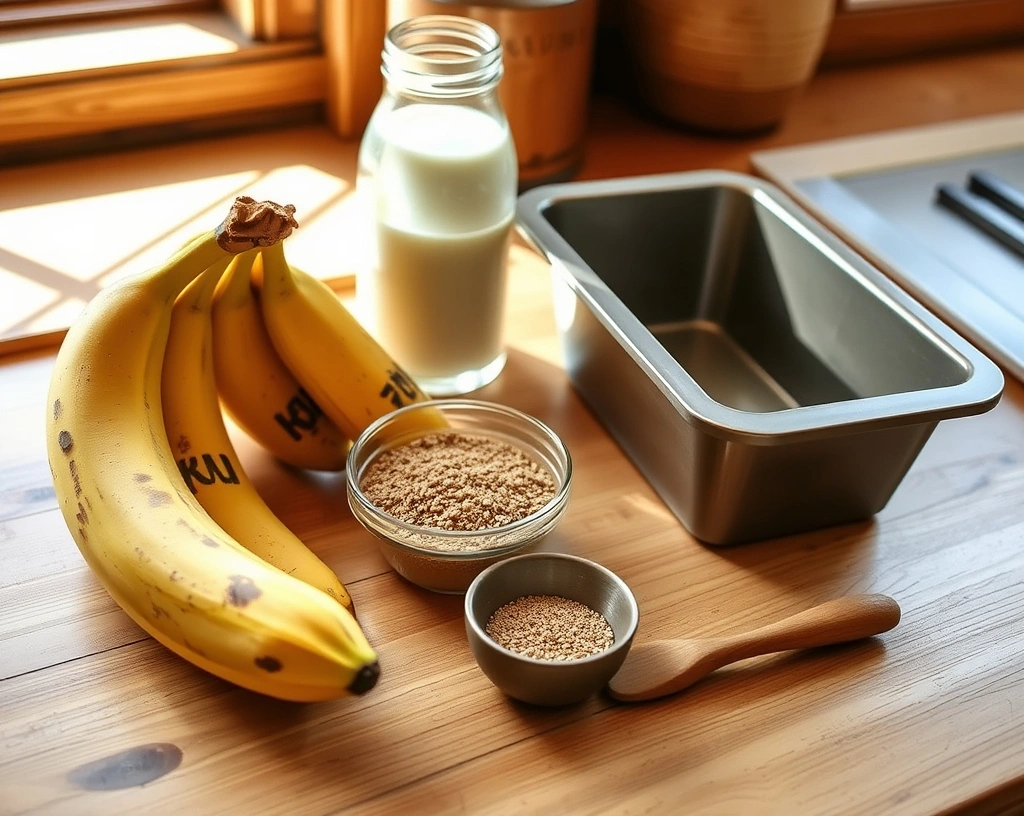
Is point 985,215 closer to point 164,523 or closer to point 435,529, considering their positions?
point 435,529

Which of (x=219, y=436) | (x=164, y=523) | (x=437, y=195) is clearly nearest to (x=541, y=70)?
(x=437, y=195)

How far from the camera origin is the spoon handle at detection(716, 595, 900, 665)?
0.67m

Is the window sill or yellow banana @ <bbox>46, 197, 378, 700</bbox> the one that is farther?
the window sill

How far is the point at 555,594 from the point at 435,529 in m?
0.08

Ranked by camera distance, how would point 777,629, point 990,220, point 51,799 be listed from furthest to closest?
1. point 990,220
2. point 777,629
3. point 51,799

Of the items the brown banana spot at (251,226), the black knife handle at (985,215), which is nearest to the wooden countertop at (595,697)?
the brown banana spot at (251,226)

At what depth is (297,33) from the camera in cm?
116

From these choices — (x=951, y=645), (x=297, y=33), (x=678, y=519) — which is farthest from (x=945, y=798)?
(x=297, y=33)

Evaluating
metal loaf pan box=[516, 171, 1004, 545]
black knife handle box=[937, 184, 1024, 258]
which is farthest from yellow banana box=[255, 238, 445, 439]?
black knife handle box=[937, 184, 1024, 258]

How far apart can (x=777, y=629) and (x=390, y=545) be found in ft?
0.81

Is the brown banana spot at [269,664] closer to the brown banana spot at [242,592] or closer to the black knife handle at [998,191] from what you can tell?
the brown banana spot at [242,592]

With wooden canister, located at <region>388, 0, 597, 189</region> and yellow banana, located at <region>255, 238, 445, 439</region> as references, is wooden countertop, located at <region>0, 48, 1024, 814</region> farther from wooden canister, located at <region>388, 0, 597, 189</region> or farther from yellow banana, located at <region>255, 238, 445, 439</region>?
wooden canister, located at <region>388, 0, 597, 189</region>

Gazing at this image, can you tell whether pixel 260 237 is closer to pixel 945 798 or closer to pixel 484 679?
pixel 484 679

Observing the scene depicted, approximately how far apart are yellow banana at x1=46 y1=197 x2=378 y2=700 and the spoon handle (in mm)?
238
